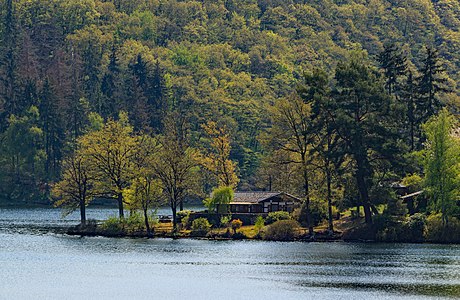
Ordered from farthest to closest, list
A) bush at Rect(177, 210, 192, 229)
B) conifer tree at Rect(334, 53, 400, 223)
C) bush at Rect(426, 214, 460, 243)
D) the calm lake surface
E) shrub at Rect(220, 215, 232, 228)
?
bush at Rect(177, 210, 192, 229), shrub at Rect(220, 215, 232, 228), conifer tree at Rect(334, 53, 400, 223), bush at Rect(426, 214, 460, 243), the calm lake surface

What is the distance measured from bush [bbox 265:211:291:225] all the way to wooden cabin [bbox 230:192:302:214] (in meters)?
5.63

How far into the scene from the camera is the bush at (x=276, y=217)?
124m

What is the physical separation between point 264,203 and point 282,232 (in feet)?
44.0

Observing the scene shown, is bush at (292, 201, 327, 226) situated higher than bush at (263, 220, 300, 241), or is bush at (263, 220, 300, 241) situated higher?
bush at (292, 201, 327, 226)

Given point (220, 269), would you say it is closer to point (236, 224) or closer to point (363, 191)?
point (363, 191)

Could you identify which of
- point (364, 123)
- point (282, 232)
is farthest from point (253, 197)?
point (364, 123)

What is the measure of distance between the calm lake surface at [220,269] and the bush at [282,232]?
282 cm

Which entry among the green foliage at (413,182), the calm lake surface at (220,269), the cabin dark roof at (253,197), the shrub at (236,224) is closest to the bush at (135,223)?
the calm lake surface at (220,269)

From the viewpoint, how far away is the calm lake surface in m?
75.9

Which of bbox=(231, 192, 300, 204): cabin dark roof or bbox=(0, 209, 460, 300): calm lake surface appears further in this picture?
bbox=(231, 192, 300, 204): cabin dark roof

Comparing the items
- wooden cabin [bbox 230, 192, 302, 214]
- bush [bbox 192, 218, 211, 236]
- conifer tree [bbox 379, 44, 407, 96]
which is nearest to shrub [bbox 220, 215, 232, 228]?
bush [bbox 192, 218, 211, 236]

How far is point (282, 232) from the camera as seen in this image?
389 feet

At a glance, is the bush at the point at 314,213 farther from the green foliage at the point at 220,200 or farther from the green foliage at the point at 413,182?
the green foliage at the point at 413,182

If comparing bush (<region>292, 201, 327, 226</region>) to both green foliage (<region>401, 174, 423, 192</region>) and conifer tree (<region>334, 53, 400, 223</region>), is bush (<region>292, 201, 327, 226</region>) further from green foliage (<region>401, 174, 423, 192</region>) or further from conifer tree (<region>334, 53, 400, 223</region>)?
green foliage (<region>401, 174, 423, 192</region>)
